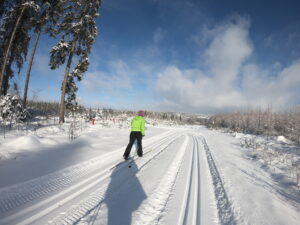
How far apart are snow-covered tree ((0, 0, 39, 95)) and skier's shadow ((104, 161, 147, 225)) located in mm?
11452

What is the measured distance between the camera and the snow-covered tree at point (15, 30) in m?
10.4

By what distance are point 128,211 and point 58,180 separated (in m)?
2.00

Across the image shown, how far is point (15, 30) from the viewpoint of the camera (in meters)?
10.5

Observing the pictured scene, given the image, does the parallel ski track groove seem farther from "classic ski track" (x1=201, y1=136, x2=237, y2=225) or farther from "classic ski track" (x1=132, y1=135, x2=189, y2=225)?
"classic ski track" (x1=201, y1=136, x2=237, y2=225)

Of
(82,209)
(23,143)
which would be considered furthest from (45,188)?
(23,143)

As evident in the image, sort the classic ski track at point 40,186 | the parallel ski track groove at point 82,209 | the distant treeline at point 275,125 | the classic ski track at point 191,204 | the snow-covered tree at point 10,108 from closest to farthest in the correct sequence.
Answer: the parallel ski track groove at point 82,209, the classic ski track at point 191,204, the classic ski track at point 40,186, the snow-covered tree at point 10,108, the distant treeline at point 275,125

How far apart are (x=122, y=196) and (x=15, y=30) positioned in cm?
1300

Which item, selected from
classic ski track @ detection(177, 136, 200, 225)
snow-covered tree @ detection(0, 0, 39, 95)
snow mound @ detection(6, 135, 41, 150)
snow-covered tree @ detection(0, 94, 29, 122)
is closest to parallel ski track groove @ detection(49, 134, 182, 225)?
classic ski track @ detection(177, 136, 200, 225)

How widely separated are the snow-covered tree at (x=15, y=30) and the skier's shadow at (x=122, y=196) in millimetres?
11452

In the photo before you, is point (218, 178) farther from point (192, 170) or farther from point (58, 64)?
point (58, 64)

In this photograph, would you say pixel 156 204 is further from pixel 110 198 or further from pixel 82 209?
pixel 82 209

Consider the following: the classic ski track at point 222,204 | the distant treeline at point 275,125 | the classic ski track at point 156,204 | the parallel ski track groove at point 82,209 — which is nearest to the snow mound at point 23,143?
the parallel ski track groove at point 82,209

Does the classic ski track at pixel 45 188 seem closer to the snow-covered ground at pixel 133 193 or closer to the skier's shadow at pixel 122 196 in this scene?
the snow-covered ground at pixel 133 193

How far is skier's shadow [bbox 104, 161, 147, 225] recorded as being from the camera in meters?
2.56
